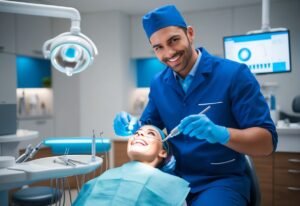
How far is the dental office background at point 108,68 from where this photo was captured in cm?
362

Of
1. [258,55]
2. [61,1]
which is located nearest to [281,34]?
[258,55]

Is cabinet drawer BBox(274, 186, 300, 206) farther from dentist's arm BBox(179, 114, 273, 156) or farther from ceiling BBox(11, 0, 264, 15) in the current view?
ceiling BBox(11, 0, 264, 15)

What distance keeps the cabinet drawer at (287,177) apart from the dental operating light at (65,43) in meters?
2.04

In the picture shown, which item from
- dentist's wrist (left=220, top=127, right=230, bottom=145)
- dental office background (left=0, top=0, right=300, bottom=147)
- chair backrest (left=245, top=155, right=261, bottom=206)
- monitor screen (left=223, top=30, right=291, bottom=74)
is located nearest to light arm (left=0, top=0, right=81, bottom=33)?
dentist's wrist (left=220, top=127, right=230, bottom=145)

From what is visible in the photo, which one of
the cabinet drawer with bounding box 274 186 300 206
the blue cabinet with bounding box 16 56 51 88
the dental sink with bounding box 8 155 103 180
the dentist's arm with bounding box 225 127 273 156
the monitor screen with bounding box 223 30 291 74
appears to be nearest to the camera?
the dental sink with bounding box 8 155 103 180

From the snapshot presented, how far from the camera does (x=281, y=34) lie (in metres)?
2.63

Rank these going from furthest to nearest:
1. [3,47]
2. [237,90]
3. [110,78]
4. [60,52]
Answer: [110,78] < [3,47] < [237,90] < [60,52]

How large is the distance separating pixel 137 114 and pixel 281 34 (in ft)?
7.25

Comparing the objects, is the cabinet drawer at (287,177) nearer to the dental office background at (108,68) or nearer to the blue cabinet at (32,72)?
the dental office background at (108,68)

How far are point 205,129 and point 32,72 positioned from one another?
3325 millimetres

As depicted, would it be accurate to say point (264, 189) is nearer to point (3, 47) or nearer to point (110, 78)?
point (110, 78)

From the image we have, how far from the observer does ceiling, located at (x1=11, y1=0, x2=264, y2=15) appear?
364 cm

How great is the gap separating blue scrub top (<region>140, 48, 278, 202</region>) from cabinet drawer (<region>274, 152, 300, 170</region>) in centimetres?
132

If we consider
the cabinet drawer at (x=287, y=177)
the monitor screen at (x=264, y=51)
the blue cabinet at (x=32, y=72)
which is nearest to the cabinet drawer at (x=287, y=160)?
the cabinet drawer at (x=287, y=177)
